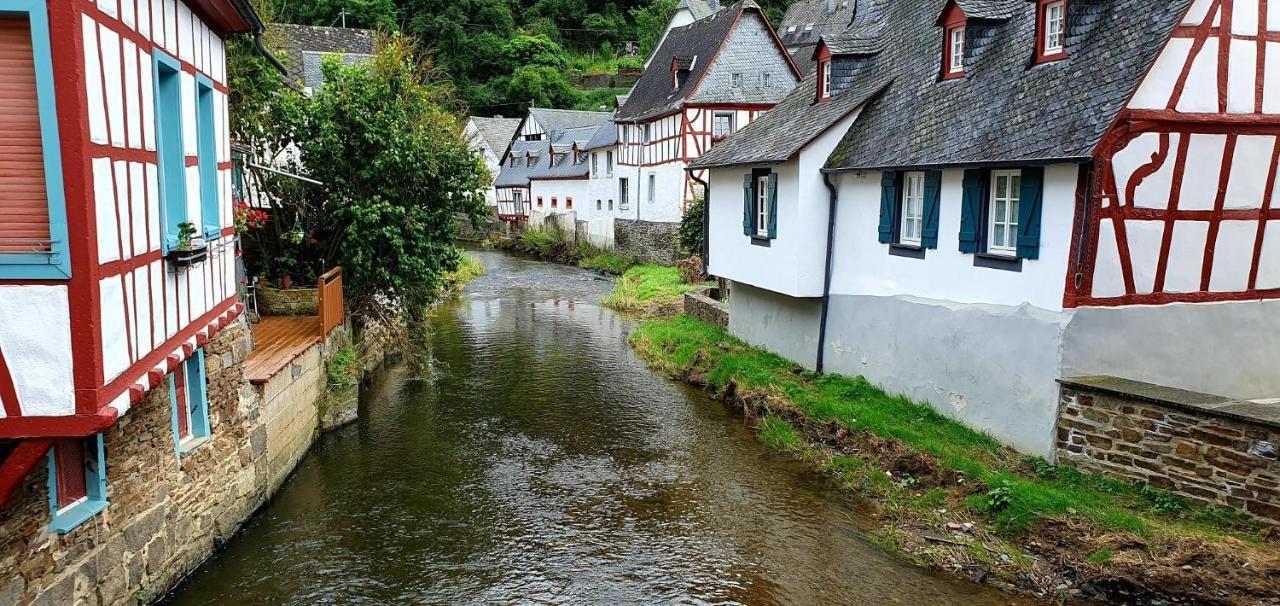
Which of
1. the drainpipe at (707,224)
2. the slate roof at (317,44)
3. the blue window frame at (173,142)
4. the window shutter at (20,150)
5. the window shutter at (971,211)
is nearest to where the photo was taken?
the window shutter at (20,150)

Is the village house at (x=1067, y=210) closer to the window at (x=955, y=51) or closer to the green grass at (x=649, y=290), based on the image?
the window at (x=955, y=51)

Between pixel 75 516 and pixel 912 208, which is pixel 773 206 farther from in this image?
pixel 75 516

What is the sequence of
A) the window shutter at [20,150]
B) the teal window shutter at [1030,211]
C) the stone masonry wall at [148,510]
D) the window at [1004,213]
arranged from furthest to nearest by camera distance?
the window at [1004,213] → the teal window shutter at [1030,211] → the stone masonry wall at [148,510] → the window shutter at [20,150]

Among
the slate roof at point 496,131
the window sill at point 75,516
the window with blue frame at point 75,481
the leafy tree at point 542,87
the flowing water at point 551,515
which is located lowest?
the flowing water at point 551,515

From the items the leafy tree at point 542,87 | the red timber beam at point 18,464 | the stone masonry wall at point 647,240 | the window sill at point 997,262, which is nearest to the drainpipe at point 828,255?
the window sill at point 997,262

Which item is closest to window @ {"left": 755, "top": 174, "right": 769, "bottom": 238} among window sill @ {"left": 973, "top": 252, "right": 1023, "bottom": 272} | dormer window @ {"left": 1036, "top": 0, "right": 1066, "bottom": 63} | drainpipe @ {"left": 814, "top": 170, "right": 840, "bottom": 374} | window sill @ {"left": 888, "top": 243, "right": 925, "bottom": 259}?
drainpipe @ {"left": 814, "top": 170, "right": 840, "bottom": 374}

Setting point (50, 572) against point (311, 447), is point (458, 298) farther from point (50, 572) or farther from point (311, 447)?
point (50, 572)

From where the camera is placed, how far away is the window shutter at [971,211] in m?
11.4

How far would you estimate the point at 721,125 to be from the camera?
3319cm

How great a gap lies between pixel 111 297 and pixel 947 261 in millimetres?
10067

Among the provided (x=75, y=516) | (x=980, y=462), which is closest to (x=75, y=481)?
(x=75, y=516)

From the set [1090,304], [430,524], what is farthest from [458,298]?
[1090,304]

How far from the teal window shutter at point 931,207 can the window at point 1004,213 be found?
3.39 ft

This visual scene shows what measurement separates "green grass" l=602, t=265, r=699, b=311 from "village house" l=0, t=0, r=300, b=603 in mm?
17089
